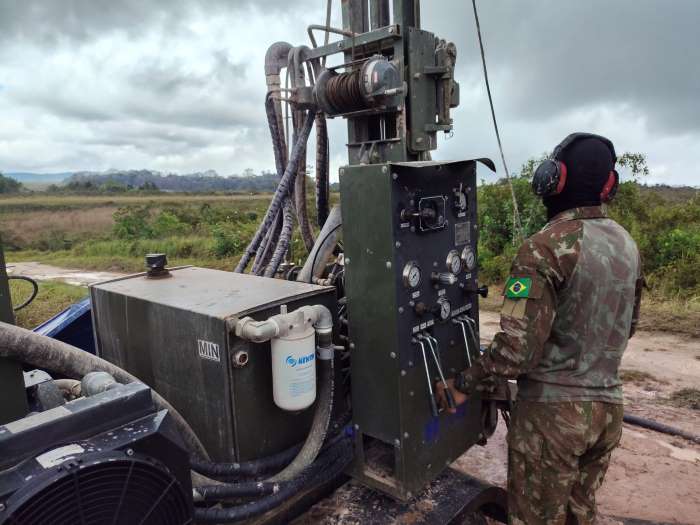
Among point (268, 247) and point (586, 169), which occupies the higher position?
point (586, 169)

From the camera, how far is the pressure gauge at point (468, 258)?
2309mm

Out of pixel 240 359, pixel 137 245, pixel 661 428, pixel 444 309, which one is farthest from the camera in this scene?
pixel 137 245

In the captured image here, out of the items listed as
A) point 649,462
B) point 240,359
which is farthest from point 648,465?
point 240,359

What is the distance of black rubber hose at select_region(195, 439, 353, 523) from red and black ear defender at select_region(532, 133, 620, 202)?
1.37 metres

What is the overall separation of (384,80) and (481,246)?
25.2ft

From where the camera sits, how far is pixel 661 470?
3266mm

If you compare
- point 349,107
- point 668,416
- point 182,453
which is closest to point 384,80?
point 349,107

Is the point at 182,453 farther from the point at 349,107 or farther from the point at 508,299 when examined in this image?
the point at 349,107

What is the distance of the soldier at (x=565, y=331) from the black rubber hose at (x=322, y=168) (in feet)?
4.34

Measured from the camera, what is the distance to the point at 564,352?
2096mm

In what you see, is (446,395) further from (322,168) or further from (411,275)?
(322,168)

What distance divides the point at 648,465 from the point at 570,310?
6.55 feet

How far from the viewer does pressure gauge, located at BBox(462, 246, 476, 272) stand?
2.31 meters

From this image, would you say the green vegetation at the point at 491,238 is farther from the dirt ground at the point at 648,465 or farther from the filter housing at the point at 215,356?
the filter housing at the point at 215,356
